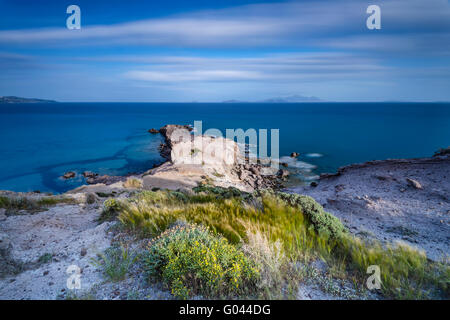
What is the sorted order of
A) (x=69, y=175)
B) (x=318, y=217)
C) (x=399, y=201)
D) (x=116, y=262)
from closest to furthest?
(x=116, y=262), (x=318, y=217), (x=399, y=201), (x=69, y=175)

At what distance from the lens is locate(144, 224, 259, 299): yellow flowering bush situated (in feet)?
11.3

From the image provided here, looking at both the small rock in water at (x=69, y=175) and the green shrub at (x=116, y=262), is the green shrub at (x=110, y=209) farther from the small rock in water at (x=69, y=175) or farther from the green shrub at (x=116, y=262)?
the small rock in water at (x=69, y=175)

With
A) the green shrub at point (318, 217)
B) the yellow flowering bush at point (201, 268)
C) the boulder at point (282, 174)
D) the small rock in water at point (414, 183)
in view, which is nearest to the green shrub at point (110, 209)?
the yellow flowering bush at point (201, 268)

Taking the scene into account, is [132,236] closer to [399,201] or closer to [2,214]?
[2,214]

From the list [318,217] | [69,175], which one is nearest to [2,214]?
[318,217]

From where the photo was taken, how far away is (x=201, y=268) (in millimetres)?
3613

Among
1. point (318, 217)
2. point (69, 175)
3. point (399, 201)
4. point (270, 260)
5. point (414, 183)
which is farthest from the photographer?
point (69, 175)

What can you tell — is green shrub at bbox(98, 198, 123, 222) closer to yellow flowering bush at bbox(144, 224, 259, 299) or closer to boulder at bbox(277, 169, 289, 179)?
yellow flowering bush at bbox(144, 224, 259, 299)

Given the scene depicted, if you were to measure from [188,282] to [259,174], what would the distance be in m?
22.5

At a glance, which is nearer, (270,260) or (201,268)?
(201,268)

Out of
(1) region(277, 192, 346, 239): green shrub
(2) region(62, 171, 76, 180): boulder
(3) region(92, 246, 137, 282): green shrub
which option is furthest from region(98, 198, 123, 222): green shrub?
(2) region(62, 171, 76, 180): boulder

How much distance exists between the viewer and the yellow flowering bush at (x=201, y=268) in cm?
346
